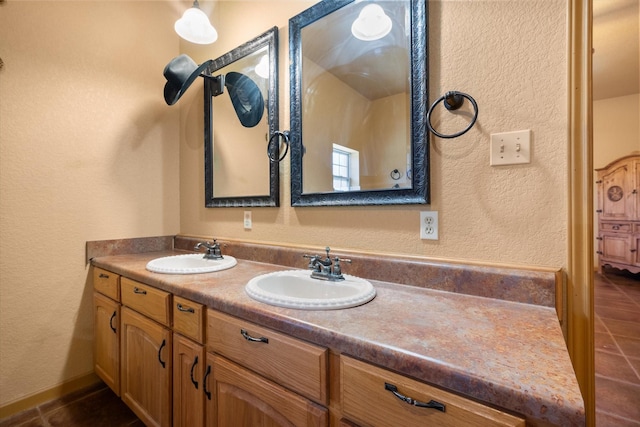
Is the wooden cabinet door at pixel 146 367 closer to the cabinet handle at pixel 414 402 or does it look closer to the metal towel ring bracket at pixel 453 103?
the cabinet handle at pixel 414 402

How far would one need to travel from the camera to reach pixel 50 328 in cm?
166

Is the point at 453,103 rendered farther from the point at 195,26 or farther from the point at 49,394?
the point at 49,394

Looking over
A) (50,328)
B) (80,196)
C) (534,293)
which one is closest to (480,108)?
(534,293)

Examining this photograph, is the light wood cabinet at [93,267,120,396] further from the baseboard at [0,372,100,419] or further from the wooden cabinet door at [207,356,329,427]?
the wooden cabinet door at [207,356,329,427]

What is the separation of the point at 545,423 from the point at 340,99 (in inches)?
51.4

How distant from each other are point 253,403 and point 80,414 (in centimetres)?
139

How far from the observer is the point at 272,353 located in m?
0.81

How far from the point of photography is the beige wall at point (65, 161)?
1.53 metres

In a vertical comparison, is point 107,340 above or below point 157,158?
below

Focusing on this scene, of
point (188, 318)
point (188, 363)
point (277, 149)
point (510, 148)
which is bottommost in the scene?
point (188, 363)

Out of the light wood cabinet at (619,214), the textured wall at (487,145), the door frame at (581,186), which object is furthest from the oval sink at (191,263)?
the light wood cabinet at (619,214)

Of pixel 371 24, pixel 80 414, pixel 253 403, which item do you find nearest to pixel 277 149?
pixel 371 24

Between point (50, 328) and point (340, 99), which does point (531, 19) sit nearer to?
point (340, 99)

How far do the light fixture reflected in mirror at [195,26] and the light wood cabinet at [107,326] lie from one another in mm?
1411
